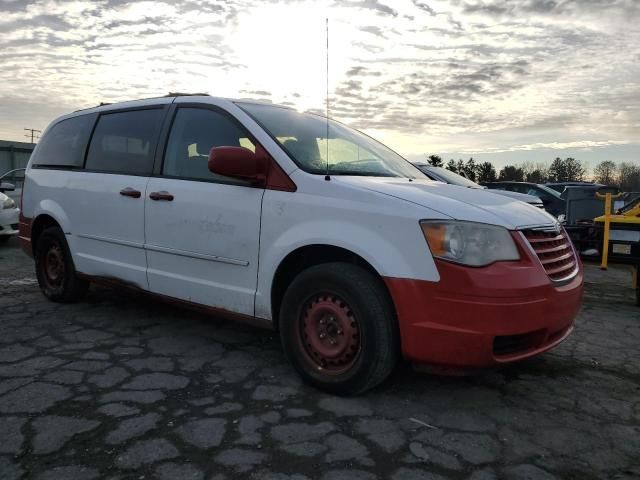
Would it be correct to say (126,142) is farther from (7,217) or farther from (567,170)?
(567,170)

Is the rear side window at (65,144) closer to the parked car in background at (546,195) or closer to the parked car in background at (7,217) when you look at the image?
the parked car in background at (7,217)

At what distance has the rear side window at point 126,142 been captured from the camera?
4.10m

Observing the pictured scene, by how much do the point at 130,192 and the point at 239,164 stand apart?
1.27m

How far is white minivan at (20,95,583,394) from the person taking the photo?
2.72 m

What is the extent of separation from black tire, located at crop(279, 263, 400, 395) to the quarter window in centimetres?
94

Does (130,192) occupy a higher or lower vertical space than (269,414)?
Answer: higher

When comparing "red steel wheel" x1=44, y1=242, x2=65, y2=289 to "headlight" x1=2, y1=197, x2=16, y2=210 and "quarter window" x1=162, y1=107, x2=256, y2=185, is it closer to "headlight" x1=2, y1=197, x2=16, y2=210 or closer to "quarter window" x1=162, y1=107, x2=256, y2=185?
"quarter window" x1=162, y1=107, x2=256, y2=185

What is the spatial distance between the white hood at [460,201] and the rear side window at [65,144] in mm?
2766

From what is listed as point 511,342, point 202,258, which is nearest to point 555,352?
point 511,342

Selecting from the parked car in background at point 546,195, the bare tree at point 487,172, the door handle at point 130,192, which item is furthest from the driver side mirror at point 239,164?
the bare tree at point 487,172

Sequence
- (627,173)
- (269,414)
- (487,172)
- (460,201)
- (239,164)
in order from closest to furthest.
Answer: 1. (269,414)
2. (460,201)
3. (239,164)
4. (487,172)
5. (627,173)

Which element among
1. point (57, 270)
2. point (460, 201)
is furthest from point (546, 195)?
point (57, 270)

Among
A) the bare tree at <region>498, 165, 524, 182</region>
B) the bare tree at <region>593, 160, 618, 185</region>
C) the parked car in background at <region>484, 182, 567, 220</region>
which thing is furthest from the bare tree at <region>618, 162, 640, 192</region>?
the parked car in background at <region>484, 182, 567, 220</region>

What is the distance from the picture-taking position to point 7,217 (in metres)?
8.72
